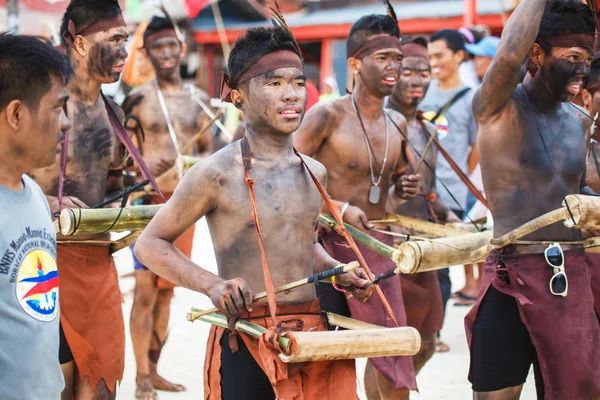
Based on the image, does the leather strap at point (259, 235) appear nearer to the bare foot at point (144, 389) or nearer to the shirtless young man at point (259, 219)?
the shirtless young man at point (259, 219)

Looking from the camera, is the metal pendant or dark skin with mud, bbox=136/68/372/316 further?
the metal pendant

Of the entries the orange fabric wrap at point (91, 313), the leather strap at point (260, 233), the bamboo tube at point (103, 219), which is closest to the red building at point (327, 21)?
the orange fabric wrap at point (91, 313)

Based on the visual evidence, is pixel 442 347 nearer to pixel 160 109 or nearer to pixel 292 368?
pixel 160 109

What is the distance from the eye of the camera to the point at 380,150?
5484mm

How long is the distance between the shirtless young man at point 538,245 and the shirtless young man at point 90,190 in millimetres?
1813

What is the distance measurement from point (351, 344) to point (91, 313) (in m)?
2.06

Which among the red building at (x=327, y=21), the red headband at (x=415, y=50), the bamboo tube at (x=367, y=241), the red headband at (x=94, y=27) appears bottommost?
the bamboo tube at (x=367, y=241)

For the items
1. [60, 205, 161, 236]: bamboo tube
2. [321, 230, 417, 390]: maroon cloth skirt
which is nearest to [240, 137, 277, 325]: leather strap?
[60, 205, 161, 236]: bamboo tube

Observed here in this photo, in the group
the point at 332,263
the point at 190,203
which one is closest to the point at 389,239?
the point at 332,263

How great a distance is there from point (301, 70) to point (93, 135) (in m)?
1.73

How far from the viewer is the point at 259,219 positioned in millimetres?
3461

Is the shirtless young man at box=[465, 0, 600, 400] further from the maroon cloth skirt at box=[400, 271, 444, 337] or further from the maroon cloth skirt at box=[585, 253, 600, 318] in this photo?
the maroon cloth skirt at box=[400, 271, 444, 337]

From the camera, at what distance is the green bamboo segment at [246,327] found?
3006mm

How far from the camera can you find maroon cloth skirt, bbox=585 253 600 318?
186 inches
